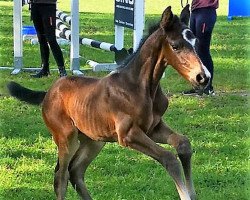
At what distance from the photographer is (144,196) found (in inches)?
247

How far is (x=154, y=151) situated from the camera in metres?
4.80

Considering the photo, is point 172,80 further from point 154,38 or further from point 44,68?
point 154,38

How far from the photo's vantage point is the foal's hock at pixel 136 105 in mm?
4766

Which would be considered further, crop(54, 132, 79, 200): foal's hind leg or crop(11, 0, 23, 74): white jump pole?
crop(11, 0, 23, 74): white jump pole

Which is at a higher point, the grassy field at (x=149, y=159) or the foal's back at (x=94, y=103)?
the foal's back at (x=94, y=103)

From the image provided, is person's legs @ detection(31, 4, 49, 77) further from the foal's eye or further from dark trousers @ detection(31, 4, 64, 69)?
the foal's eye

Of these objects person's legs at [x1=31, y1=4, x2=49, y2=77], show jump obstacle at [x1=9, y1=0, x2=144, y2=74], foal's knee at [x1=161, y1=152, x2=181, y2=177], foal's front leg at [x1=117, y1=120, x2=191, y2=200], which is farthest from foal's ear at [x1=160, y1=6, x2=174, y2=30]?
show jump obstacle at [x1=9, y1=0, x2=144, y2=74]

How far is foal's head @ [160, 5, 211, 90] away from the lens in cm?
468

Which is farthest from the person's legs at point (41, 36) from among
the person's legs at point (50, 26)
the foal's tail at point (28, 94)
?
the foal's tail at point (28, 94)

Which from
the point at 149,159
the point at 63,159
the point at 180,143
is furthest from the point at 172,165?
the point at 149,159

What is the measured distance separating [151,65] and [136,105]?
1.01 ft

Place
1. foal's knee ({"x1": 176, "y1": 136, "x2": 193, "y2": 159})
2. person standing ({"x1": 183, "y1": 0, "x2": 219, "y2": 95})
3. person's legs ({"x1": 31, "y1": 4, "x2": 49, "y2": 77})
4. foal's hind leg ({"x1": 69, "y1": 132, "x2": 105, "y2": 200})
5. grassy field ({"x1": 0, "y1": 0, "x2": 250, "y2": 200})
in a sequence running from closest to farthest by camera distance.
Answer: foal's knee ({"x1": 176, "y1": 136, "x2": 193, "y2": 159}) → foal's hind leg ({"x1": 69, "y1": 132, "x2": 105, "y2": 200}) → grassy field ({"x1": 0, "y1": 0, "x2": 250, "y2": 200}) → person standing ({"x1": 183, "y1": 0, "x2": 219, "y2": 95}) → person's legs ({"x1": 31, "y1": 4, "x2": 49, "y2": 77})

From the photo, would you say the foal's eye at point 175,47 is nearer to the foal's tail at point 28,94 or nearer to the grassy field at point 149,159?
the grassy field at point 149,159

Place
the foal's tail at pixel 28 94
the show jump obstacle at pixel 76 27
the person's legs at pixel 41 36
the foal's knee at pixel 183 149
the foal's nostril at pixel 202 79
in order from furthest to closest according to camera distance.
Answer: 1. the show jump obstacle at pixel 76 27
2. the person's legs at pixel 41 36
3. the foal's tail at pixel 28 94
4. the foal's knee at pixel 183 149
5. the foal's nostril at pixel 202 79
